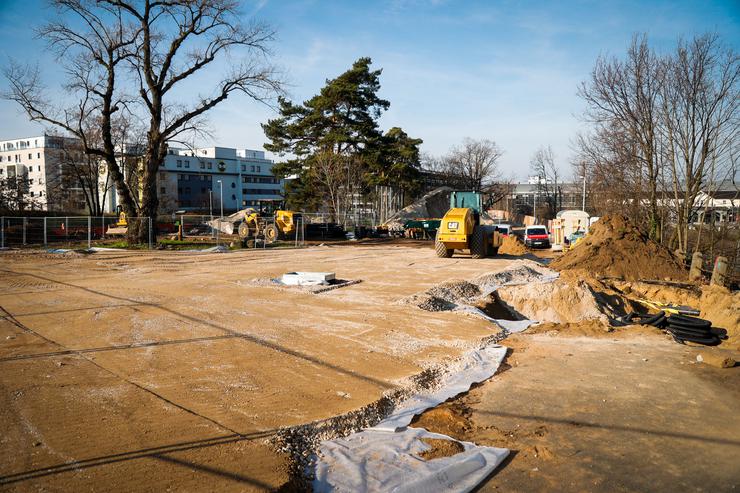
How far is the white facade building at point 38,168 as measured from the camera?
63906 mm

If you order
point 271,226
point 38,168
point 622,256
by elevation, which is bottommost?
point 622,256

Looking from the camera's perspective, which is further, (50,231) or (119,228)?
(119,228)

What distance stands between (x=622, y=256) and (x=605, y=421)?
14.1m

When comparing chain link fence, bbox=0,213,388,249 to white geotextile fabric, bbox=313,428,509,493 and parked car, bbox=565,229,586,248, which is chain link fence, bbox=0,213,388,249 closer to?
parked car, bbox=565,229,586,248

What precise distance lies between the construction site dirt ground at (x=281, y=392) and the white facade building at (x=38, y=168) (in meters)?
59.1

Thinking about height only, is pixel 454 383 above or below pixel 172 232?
below

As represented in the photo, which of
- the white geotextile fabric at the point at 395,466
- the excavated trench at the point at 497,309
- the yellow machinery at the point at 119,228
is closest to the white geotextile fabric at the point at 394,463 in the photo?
the white geotextile fabric at the point at 395,466

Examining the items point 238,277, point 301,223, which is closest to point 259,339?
point 238,277

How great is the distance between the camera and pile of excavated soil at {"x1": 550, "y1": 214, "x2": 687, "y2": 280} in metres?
17.6

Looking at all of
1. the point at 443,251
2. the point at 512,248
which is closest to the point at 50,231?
the point at 443,251

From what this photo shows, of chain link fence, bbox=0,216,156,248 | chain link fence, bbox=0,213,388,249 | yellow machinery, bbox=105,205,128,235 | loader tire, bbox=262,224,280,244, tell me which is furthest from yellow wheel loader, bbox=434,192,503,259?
yellow machinery, bbox=105,205,128,235

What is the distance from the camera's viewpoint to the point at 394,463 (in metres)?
4.78

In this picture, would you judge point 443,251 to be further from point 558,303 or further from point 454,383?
point 454,383

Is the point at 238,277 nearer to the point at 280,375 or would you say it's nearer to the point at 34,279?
the point at 34,279
